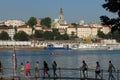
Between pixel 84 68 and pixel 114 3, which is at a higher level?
pixel 114 3

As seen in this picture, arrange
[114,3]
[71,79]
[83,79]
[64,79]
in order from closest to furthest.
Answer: [114,3] < [83,79] < [71,79] < [64,79]

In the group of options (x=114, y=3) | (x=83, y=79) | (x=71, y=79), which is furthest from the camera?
(x=71, y=79)

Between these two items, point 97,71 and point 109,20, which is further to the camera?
point 97,71

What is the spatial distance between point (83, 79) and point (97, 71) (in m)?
1.08

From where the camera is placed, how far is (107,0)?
24609mm

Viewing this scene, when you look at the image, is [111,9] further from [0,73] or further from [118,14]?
Answer: [0,73]

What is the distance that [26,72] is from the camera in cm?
3634

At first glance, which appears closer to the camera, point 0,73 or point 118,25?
point 118,25

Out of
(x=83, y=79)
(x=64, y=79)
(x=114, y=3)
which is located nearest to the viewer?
(x=114, y=3)

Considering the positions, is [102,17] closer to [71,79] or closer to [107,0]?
[107,0]

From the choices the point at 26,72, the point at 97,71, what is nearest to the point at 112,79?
the point at 97,71

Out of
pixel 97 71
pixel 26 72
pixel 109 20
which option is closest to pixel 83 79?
pixel 97 71

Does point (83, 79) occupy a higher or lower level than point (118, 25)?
lower

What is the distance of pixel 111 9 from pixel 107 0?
0.47 metres
